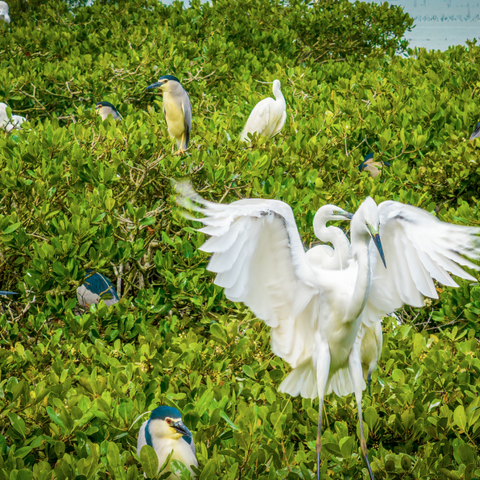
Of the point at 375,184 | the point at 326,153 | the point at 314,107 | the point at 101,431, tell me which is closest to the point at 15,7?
Answer: the point at 314,107

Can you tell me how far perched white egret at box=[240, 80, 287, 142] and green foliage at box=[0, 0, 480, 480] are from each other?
0.15m

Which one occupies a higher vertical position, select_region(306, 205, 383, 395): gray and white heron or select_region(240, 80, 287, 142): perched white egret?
select_region(240, 80, 287, 142): perched white egret

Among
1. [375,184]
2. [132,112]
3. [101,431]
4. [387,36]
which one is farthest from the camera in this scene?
[387,36]

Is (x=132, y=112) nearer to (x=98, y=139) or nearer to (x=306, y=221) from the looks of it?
(x=98, y=139)

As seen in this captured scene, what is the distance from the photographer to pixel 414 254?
→ 2.16 meters

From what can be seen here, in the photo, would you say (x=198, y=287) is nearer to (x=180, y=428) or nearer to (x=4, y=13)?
(x=180, y=428)

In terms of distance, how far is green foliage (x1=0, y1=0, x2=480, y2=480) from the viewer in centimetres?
202

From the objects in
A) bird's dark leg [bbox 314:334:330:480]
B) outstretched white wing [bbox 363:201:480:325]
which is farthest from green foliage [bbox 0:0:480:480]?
A: outstretched white wing [bbox 363:201:480:325]

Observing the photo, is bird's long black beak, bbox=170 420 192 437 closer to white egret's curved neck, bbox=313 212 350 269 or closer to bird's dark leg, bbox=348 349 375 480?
bird's dark leg, bbox=348 349 375 480

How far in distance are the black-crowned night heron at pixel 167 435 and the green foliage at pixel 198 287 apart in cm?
7

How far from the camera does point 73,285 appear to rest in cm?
301

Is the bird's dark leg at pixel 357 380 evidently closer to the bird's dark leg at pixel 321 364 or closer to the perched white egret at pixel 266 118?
Answer: the bird's dark leg at pixel 321 364

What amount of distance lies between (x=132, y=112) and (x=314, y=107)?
1913 millimetres

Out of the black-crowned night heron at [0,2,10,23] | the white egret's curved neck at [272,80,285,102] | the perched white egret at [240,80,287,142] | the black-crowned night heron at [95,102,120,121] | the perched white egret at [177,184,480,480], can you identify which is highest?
the black-crowned night heron at [0,2,10,23]
